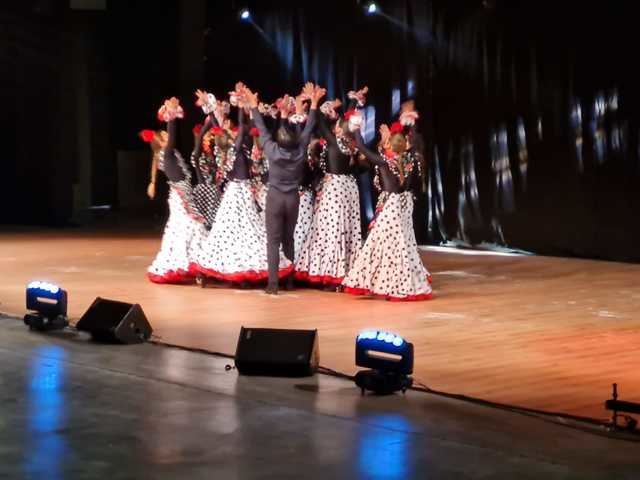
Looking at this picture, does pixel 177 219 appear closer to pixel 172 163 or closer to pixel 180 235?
pixel 180 235

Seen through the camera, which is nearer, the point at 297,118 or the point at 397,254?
the point at 397,254

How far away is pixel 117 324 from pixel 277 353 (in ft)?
4.59

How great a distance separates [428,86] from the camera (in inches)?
571

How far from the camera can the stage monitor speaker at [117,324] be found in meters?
7.47

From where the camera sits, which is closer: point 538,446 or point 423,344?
point 538,446

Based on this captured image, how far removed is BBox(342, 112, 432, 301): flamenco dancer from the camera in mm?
9398

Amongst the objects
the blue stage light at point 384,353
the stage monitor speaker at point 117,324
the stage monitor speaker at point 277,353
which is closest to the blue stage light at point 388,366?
the blue stage light at point 384,353

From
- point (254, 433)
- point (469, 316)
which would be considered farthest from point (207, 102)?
point (254, 433)

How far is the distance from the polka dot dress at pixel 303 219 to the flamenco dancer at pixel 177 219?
80 cm

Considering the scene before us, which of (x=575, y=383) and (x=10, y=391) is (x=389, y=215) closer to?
(x=575, y=383)

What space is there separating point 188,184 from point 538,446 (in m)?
6.02

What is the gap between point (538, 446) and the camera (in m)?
4.96

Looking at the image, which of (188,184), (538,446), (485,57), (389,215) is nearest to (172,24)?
(485,57)

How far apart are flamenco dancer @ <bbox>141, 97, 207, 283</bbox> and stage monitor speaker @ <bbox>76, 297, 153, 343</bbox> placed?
9.21 ft
